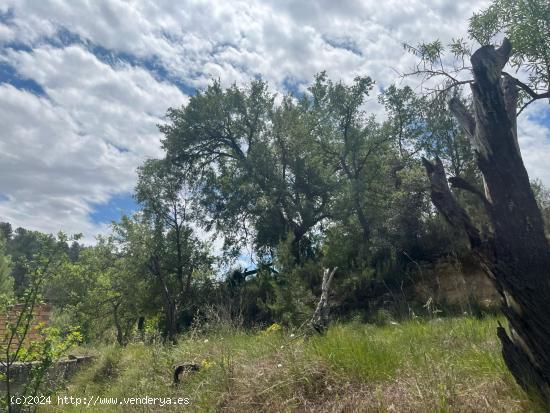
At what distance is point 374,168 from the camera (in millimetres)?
19344

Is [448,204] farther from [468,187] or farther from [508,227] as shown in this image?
[508,227]

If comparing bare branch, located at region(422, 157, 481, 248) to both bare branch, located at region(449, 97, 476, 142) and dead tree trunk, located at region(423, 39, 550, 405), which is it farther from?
bare branch, located at region(449, 97, 476, 142)

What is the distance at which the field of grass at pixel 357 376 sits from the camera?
114 inches

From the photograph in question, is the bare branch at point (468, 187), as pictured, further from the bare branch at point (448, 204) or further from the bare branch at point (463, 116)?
the bare branch at point (463, 116)

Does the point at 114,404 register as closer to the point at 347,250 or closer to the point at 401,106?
the point at 347,250

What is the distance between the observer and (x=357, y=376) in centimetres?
378

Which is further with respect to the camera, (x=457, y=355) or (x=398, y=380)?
(x=457, y=355)

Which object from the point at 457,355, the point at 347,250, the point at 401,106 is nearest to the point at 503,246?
the point at 457,355

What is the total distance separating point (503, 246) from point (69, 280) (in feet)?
85.2

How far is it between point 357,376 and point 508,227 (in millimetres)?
1948

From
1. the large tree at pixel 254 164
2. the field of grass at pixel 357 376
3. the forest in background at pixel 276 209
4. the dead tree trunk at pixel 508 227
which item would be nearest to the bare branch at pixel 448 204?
the dead tree trunk at pixel 508 227

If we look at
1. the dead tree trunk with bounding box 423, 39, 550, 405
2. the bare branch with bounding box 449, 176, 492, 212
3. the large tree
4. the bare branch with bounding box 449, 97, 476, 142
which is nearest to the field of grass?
the dead tree trunk with bounding box 423, 39, 550, 405

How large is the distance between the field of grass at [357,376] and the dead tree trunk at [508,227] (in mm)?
307

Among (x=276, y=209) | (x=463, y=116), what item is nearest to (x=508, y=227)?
(x=463, y=116)
